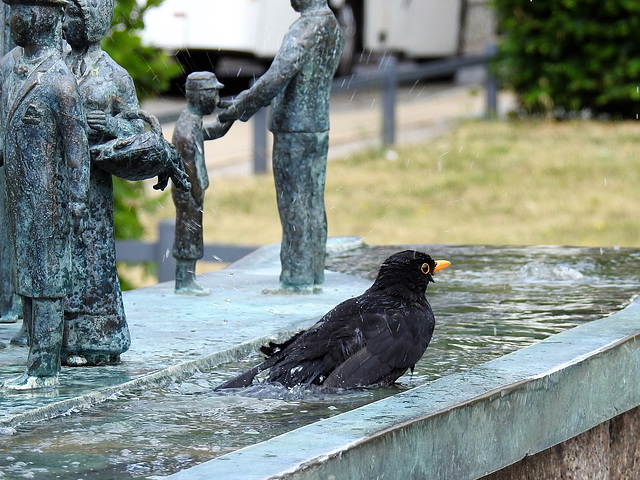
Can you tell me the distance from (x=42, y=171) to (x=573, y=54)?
12018mm

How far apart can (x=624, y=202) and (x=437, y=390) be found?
357 inches

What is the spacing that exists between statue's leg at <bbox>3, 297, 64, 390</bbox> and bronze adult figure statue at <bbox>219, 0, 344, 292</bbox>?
1.93 meters

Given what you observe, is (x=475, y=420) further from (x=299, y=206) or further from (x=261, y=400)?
(x=299, y=206)

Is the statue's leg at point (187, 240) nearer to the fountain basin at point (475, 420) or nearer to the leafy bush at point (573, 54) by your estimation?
the fountain basin at point (475, 420)

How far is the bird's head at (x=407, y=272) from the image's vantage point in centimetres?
453

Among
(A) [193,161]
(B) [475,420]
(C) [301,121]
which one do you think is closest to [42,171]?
(B) [475,420]

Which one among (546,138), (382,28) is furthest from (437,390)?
(382,28)

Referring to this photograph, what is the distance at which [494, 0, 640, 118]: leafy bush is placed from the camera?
14867 mm

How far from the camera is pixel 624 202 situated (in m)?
12.8

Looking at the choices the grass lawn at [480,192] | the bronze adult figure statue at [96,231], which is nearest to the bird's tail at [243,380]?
the bronze adult figure statue at [96,231]

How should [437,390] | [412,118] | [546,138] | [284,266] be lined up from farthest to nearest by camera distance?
[412,118] < [546,138] < [284,266] < [437,390]

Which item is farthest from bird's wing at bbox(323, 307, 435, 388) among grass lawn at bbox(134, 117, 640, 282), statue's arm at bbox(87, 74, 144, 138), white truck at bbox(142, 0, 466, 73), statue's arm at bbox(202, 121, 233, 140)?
white truck at bbox(142, 0, 466, 73)

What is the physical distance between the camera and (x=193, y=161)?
5.87m

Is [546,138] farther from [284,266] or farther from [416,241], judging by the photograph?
[284,266]
